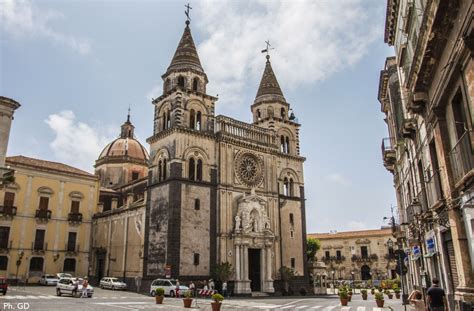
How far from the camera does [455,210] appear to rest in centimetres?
1072

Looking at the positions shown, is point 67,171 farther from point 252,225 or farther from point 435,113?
point 435,113

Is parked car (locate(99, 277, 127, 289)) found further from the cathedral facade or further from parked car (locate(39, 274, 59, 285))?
parked car (locate(39, 274, 59, 285))

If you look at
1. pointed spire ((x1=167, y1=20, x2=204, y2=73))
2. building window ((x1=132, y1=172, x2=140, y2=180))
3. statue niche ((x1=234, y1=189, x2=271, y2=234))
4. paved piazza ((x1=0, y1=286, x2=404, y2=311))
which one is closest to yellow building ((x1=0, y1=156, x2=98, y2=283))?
building window ((x1=132, y1=172, x2=140, y2=180))

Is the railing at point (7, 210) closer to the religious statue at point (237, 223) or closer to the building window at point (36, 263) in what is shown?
the building window at point (36, 263)

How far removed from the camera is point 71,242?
4309 centimetres

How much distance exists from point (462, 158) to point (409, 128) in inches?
239

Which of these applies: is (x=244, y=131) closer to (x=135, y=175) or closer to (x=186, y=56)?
(x=186, y=56)

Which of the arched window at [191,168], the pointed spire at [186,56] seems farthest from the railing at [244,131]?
the pointed spire at [186,56]

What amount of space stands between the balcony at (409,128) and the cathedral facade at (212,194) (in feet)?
65.6

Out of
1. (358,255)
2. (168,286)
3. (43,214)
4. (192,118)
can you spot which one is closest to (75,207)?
(43,214)

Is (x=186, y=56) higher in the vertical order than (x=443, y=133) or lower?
higher

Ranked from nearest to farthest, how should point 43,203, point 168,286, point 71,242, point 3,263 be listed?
point 168,286
point 3,263
point 43,203
point 71,242

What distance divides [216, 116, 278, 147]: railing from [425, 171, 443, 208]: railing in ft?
79.9

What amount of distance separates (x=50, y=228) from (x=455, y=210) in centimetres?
4075
